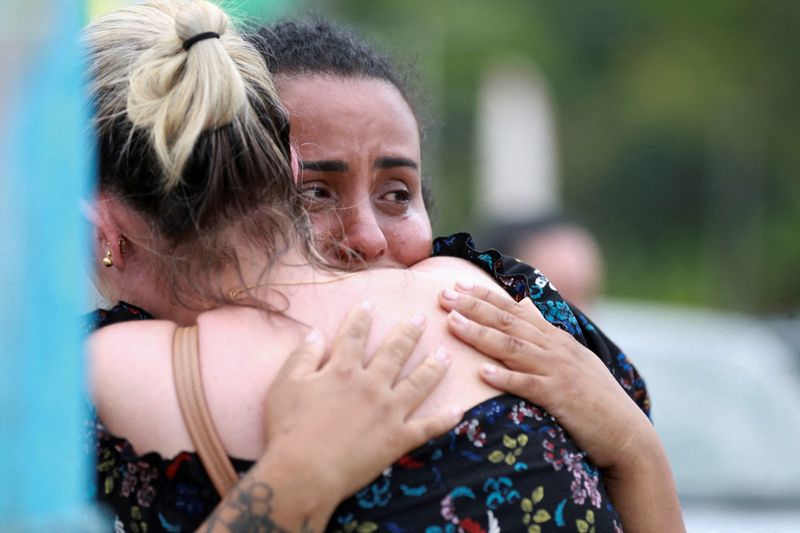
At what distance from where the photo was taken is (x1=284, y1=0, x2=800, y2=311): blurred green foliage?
24.0 meters

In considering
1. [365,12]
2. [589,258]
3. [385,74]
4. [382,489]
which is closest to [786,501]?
[589,258]

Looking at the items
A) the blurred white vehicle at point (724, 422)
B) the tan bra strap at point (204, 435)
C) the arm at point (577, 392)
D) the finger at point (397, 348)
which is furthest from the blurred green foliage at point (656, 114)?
the tan bra strap at point (204, 435)

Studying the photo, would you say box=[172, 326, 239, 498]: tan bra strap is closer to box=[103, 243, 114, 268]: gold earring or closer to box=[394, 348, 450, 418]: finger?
box=[394, 348, 450, 418]: finger

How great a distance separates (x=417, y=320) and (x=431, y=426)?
17 cm

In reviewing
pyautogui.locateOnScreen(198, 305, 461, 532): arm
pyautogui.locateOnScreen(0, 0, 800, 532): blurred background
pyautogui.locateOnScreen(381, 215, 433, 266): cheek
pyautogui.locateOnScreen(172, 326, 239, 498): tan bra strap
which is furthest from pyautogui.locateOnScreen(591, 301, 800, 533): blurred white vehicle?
pyautogui.locateOnScreen(0, 0, 800, 532): blurred background

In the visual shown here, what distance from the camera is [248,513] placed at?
1.58 m

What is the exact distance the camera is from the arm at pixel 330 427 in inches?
62.6

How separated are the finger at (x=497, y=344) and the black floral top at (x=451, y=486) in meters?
0.06

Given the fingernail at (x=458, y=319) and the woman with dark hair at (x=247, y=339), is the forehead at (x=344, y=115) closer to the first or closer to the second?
the woman with dark hair at (x=247, y=339)

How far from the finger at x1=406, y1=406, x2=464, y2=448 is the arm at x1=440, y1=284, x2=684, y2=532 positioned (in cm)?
11

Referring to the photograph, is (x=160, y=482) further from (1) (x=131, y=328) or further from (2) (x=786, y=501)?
(2) (x=786, y=501)

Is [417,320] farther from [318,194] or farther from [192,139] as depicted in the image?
[318,194]

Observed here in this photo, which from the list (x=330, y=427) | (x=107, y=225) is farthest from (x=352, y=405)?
(x=107, y=225)

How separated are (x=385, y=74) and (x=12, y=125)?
135 centimetres
